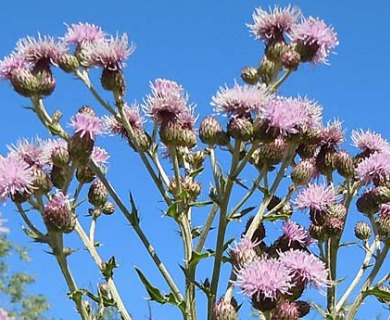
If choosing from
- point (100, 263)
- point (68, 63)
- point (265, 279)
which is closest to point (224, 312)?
point (265, 279)

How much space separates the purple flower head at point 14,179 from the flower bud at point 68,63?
528mm

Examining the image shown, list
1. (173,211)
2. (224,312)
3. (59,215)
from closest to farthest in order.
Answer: (224,312)
(59,215)
(173,211)

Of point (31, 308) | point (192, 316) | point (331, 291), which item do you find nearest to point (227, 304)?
point (192, 316)

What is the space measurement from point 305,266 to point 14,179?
3.94 feet

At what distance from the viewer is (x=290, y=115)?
11.8 feet

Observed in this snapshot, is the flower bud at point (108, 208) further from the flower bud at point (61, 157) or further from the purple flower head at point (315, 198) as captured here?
the purple flower head at point (315, 198)

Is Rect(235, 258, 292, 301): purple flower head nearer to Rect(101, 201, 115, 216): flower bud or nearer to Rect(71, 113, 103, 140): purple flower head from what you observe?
Rect(71, 113, 103, 140): purple flower head

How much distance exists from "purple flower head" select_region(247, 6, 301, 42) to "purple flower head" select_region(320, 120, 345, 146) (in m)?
0.47

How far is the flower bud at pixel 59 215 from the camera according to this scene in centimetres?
→ 343

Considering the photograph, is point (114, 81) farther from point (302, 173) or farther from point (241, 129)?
point (302, 173)

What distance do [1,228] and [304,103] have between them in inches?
66.5

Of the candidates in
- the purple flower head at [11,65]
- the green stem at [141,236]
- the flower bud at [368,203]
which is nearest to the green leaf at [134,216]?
the green stem at [141,236]

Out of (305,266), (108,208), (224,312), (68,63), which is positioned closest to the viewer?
(224,312)

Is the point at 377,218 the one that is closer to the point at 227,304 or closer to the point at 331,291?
the point at 331,291
